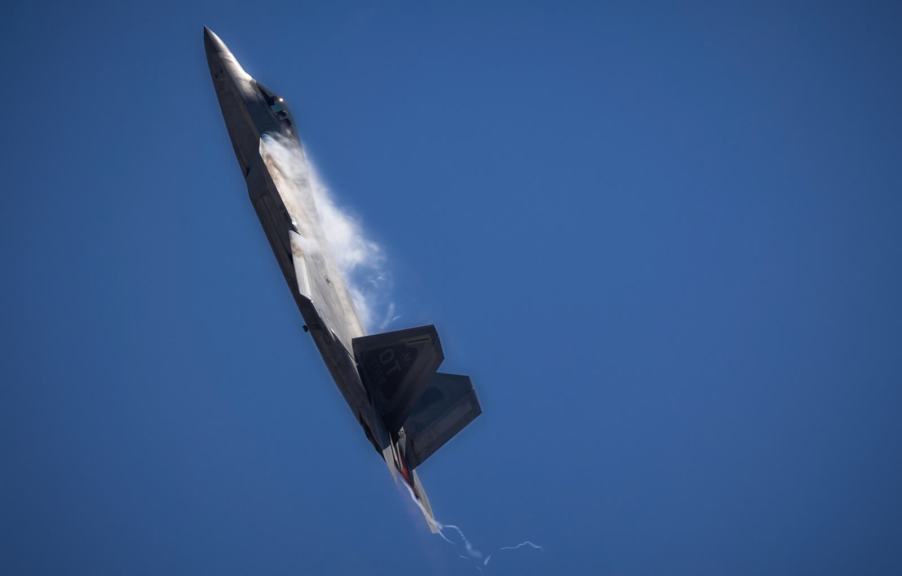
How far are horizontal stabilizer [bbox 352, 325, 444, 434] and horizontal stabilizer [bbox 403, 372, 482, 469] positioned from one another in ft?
3.86

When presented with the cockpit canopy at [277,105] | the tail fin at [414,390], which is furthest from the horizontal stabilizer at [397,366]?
the cockpit canopy at [277,105]

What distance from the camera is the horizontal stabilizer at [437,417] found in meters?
20.6

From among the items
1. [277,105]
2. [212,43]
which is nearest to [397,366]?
[277,105]

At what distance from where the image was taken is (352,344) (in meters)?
19.2

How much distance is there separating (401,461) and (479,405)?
11.0 feet

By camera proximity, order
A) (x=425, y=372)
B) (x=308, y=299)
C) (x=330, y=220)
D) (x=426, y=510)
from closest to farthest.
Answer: (x=308, y=299)
(x=425, y=372)
(x=426, y=510)
(x=330, y=220)

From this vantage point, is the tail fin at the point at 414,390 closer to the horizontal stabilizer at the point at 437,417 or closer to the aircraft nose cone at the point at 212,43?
the horizontal stabilizer at the point at 437,417

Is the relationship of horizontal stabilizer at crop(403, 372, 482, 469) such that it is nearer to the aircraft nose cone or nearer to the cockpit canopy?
the cockpit canopy

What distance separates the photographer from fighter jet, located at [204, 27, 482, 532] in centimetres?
1802

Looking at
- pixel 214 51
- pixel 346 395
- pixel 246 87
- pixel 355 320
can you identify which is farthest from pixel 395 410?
pixel 214 51

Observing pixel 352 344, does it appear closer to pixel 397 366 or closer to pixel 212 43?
pixel 397 366

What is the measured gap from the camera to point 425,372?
18328mm

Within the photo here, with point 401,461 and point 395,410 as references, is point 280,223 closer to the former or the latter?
point 395,410

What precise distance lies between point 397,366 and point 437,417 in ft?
10.1
